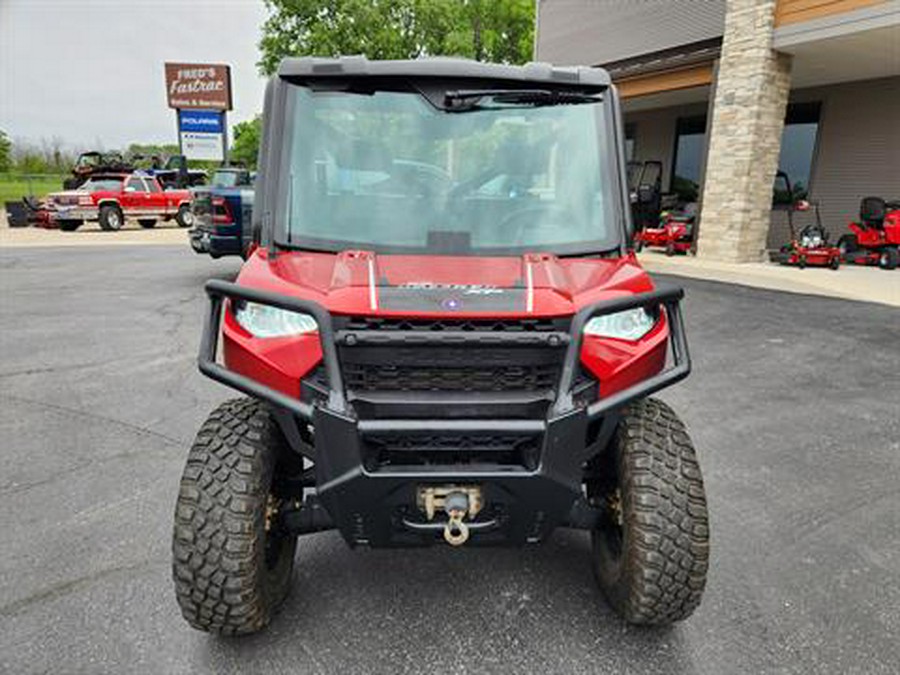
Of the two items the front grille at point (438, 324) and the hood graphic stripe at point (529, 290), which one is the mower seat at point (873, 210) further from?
the front grille at point (438, 324)

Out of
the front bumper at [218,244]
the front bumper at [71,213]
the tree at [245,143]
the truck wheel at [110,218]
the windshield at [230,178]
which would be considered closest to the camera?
the front bumper at [218,244]

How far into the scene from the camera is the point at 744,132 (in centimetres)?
1188

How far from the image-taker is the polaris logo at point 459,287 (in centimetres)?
197

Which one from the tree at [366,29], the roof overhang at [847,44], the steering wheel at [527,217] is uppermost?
the tree at [366,29]

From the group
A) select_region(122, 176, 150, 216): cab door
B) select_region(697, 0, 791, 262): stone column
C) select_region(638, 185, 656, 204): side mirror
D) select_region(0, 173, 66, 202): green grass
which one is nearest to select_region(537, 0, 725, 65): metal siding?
select_region(697, 0, 791, 262): stone column

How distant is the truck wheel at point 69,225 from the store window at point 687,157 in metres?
19.6

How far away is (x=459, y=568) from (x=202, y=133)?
2764 cm

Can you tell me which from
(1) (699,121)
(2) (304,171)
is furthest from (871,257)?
(2) (304,171)

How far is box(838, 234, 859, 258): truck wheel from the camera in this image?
1275cm

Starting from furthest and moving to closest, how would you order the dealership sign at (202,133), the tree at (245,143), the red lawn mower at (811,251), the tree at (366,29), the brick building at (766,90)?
the tree at (245,143)
the dealership sign at (202,133)
the tree at (366,29)
the red lawn mower at (811,251)
the brick building at (766,90)

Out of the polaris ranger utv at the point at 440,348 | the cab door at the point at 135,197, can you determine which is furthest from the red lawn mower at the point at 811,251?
the cab door at the point at 135,197

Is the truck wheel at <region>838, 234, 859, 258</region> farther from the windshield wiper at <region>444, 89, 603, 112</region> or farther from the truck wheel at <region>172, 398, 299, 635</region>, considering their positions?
the truck wheel at <region>172, 398, 299, 635</region>

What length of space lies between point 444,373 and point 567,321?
43 centimetres

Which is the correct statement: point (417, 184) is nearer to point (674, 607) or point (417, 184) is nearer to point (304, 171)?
point (304, 171)
